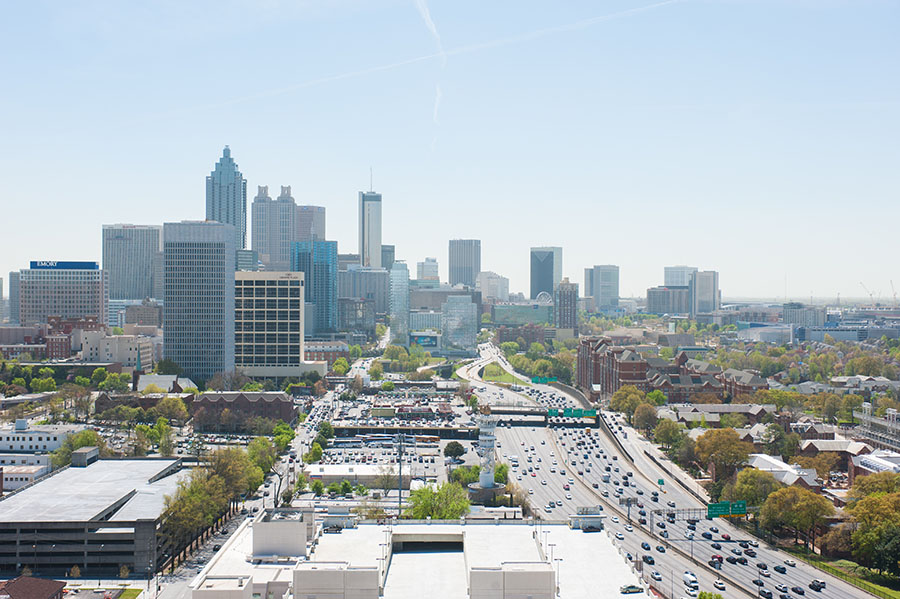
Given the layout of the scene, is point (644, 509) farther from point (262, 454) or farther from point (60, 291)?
point (60, 291)

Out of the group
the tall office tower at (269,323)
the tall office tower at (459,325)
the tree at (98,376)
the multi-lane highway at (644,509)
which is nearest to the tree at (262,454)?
the multi-lane highway at (644,509)

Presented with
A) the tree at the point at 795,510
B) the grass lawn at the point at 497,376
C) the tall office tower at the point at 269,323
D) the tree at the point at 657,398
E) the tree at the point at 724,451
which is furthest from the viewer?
the grass lawn at the point at 497,376

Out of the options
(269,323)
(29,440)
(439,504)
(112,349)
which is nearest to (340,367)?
(269,323)

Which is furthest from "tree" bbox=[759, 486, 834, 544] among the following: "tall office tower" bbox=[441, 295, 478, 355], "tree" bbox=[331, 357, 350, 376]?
"tall office tower" bbox=[441, 295, 478, 355]

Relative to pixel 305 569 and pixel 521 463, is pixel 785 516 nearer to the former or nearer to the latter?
pixel 521 463

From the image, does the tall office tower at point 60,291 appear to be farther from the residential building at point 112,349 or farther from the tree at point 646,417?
the tree at point 646,417

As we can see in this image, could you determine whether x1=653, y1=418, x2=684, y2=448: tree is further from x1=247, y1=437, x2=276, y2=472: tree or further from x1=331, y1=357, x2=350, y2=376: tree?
x1=331, y1=357, x2=350, y2=376: tree
